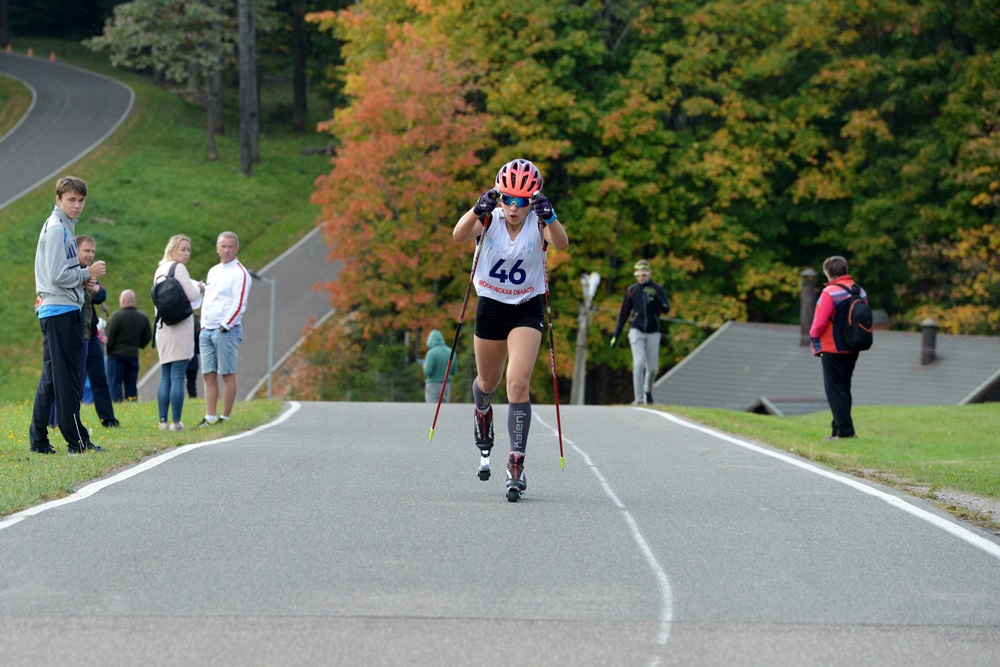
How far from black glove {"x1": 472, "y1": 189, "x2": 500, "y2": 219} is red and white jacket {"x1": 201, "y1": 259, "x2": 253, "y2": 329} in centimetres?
562

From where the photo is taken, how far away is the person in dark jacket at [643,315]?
66.8 ft

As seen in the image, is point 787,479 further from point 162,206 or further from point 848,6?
point 162,206

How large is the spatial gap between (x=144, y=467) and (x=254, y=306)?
3685 cm

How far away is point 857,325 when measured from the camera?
15016mm

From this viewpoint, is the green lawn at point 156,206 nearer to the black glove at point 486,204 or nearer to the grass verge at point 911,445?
the grass verge at point 911,445

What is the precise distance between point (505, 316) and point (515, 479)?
3.50 feet

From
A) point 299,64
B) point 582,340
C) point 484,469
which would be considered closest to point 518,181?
point 484,469

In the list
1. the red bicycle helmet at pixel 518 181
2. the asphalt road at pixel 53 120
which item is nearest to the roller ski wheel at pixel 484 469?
the red bicycle helmet at pixel 518 181

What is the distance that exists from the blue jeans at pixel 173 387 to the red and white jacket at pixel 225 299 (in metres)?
0.54

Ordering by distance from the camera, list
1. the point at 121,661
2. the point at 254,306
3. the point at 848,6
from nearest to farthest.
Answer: the point at 121,661
the point at 848,6
the point at 254,306

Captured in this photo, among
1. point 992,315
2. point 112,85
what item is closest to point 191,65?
point 112,85

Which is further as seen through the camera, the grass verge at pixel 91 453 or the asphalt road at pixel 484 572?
the grass verge at pixel 91 453

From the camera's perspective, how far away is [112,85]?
7194cm

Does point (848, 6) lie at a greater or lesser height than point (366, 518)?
greater
